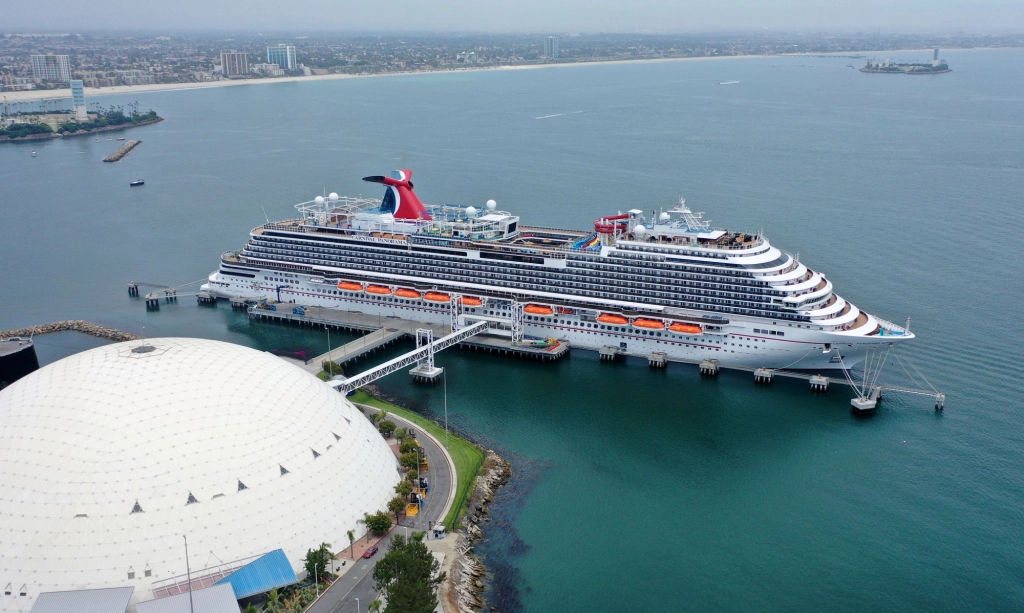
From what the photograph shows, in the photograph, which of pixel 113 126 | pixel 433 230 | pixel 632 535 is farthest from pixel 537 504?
pixel 113 126

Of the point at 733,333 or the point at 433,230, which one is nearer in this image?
the point at 733,333

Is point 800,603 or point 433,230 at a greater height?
point 433,230

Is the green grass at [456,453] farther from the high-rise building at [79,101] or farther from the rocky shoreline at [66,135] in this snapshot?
the high-rise building at [79,101]

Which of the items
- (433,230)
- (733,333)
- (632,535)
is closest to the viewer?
(632,535)

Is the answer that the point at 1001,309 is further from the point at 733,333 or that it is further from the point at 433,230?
the point at 433,230

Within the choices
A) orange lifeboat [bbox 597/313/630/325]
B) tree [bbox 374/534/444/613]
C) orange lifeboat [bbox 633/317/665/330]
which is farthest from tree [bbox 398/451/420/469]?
orange lifeboat [bbox 633/317/665/330]

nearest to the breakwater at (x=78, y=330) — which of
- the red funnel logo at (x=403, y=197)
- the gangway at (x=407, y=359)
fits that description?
the gangway at (x=407, y=359)

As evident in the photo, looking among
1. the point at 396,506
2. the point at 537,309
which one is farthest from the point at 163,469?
the point at 537,309

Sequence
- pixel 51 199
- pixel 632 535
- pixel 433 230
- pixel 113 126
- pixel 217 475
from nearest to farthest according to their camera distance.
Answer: pixel 217 475, pixel 632 535, pixel 433 230, pixel 51 199, pixel 113 126
